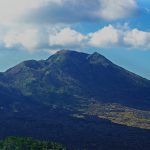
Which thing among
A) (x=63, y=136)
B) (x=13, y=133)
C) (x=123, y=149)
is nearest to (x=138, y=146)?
(x=123, y=149)

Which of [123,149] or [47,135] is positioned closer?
[123,149]

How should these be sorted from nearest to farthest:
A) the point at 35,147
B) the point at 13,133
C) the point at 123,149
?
the point at 35,147, the point at 123,149, the point at 13,133

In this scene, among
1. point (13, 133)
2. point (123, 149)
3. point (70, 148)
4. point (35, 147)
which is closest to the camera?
point (35, 147)

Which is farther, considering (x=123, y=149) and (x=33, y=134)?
(x=33, y=134)

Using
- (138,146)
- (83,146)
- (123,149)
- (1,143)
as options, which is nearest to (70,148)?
(83,146)

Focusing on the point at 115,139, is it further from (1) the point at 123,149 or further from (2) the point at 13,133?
(2) the point at 13,133

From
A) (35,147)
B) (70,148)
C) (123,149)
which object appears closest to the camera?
(35,147)

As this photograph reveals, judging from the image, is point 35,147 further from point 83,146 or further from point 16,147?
point 83,146

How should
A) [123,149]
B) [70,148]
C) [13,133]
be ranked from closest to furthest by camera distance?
[70,148], [123,149], [13,133]

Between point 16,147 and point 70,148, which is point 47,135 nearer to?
point 70,148
